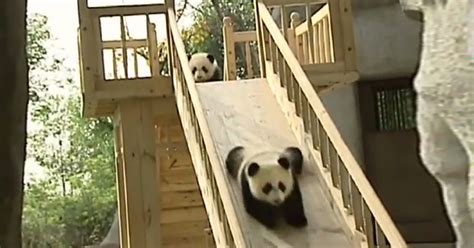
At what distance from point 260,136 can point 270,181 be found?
56 cm

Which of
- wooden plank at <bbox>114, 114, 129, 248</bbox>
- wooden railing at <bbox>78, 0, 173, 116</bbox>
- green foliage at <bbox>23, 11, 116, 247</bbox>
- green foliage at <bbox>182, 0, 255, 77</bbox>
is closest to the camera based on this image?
wooden railing at <bbox>78, 0, 173, 116</bbox>

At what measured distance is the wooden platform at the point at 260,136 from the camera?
14.6 ft

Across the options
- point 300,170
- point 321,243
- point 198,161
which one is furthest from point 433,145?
point 198,161

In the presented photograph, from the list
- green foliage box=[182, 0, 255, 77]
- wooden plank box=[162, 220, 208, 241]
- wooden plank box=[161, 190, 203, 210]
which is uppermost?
green foliage box=[182, 0, 255, 77]

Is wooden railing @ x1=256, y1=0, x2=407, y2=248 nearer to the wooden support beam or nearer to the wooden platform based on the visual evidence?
the wooden platform

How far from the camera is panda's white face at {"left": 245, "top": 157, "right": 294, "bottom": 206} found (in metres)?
4.69

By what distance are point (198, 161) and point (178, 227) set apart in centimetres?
204

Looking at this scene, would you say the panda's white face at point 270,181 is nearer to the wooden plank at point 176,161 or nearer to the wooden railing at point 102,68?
the wooden railing at point 102,68

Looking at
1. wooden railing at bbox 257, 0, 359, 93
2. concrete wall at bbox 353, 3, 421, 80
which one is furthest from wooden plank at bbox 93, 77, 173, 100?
concrete wall at bbox 353, 3, 421, 80

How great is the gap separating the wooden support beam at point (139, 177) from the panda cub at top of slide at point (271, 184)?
1.13 meters

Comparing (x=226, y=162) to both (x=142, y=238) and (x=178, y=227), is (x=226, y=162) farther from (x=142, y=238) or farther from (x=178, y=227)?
(x=178, y=227)

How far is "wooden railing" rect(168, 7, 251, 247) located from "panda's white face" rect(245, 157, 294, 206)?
21 centimetres

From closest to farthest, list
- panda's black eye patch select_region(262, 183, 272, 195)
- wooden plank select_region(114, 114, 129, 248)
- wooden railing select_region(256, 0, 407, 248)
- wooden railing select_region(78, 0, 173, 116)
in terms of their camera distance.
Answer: wooden railing select_region(256, 0, 407, 248) → panda's black eye patch select_region(262, 183, 272, 195) → wooden railing select_region(78, 0, 173, 116) → wooden plank select_region(114, 114, 129, 248)

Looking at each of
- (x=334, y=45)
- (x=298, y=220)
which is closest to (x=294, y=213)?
(x=298, y=220)
